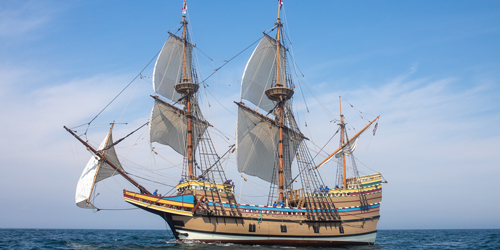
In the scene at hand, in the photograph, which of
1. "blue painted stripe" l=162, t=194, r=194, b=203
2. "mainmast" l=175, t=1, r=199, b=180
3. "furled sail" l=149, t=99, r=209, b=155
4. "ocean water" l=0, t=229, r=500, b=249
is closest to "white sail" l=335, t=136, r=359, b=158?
"ocean water" l=0, t=229, r=500, b=249

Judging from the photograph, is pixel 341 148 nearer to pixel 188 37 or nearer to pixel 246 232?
pixel 246 232

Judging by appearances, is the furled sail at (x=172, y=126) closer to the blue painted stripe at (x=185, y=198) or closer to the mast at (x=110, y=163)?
the mast at (x=110, y=163)

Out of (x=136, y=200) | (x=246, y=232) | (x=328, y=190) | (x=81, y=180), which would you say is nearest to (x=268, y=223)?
(x=246, y=232)

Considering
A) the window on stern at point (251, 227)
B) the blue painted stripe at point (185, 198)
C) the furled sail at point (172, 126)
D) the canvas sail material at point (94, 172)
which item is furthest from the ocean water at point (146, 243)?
the furled sail at point (172, 126)

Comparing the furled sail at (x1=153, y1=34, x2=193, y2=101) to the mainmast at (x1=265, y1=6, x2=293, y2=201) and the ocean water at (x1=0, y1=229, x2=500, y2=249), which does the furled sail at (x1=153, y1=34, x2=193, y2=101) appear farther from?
the ocean water at (x1=0, y1=229, x2=500, y2=249)

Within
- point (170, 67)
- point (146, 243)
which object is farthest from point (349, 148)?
point (146, 243)

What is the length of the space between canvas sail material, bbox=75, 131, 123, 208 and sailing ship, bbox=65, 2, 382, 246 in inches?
4.0

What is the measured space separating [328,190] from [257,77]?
1741cm

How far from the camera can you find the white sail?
167 feet

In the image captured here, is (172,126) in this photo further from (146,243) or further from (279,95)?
(146,243)

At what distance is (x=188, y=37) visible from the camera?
53.2 meters

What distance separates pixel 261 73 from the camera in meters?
50.7

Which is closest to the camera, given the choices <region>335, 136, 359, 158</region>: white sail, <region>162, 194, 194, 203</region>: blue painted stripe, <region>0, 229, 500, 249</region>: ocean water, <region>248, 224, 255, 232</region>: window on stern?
<region>0, 229, 500, 249</region>: ocean water

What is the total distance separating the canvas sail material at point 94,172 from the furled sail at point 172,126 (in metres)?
6.63
